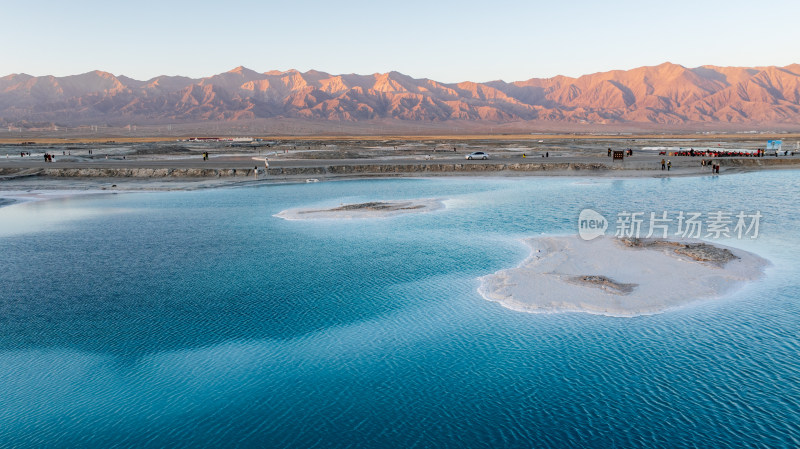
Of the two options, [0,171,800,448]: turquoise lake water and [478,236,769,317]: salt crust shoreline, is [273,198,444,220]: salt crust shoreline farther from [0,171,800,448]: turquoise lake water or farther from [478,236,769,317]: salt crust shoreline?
[478,236,769,317]: salt crust shoreline

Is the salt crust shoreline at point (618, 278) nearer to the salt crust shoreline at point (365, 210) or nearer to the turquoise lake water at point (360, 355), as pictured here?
the turquoise lake water at point (360, 355)

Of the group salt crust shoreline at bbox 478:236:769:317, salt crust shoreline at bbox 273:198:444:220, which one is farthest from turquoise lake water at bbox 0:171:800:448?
salt crust shoreline at bbox 273:198:444:220

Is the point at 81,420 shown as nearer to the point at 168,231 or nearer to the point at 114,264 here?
the point at 114,264

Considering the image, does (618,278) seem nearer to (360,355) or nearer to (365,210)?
(360,355)

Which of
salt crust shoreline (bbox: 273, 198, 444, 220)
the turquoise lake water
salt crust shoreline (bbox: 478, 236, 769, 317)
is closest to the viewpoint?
the turquoise lake water

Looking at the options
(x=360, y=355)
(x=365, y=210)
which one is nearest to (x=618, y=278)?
(x=360, y=355)
